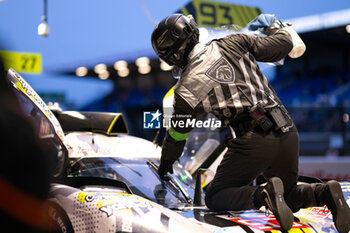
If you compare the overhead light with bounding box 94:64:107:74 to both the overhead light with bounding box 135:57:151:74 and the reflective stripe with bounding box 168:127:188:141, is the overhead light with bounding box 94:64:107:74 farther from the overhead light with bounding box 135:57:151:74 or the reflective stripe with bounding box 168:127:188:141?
the reflective stripe with bounding box 168:127:188:141

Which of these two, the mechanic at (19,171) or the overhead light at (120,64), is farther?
the overhead light at (120,64)

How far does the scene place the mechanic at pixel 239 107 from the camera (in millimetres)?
2549

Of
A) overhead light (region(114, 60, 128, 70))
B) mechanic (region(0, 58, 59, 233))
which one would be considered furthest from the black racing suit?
overhead light (region(114, 60, 128, 70))

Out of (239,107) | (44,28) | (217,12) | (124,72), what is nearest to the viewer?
(239,107)

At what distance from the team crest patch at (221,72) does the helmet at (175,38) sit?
0.22 metres

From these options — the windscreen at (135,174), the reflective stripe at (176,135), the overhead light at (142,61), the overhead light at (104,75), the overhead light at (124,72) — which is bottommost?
the overhead light at (104,75)

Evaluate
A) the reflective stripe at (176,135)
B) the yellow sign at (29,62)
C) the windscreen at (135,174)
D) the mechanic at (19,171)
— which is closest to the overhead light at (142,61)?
the yellow sign at (29,62)

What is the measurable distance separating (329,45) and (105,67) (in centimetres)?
758

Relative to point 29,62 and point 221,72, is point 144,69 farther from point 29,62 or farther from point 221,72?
point 221,72

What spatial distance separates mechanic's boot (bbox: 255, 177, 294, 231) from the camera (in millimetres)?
2227

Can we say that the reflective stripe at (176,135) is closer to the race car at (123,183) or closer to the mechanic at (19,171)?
the race car at (123,183)

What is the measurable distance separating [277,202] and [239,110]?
22.6 inches

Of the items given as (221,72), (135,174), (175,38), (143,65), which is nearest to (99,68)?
(143,65)

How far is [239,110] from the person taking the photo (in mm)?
2566
